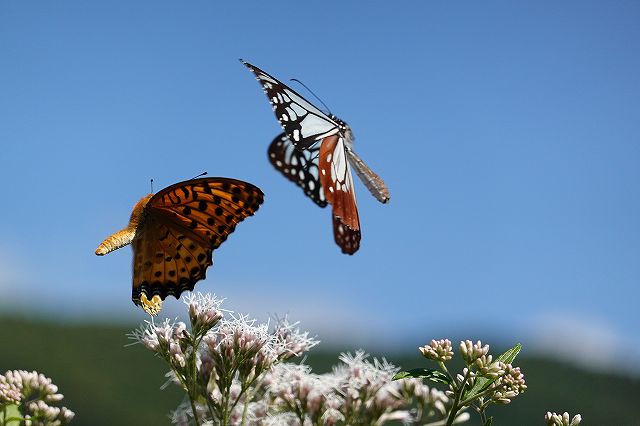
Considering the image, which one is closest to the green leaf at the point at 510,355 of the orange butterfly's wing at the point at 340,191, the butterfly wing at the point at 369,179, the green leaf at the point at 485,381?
the green leaf at the point at 485,381

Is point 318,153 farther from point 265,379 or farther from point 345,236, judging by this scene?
point 265,379

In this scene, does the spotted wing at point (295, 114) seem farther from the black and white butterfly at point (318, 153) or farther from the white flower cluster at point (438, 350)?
the white flower cluster at point (438, 350)

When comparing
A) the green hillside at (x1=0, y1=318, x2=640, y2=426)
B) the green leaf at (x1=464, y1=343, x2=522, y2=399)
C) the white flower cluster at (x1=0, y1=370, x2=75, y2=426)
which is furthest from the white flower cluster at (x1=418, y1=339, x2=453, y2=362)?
the green hillside at (x1=0, y1=318, x2=640, y2=426)

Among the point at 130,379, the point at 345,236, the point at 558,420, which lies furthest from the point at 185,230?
the point at 130,379

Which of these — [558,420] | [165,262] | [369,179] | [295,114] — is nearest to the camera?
[558,420]

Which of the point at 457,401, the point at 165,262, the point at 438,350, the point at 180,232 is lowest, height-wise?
the point at 457,401

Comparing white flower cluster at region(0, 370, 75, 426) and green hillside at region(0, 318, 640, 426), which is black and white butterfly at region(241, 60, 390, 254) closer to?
white flower cluster at region(0, 370, 75, 426)
